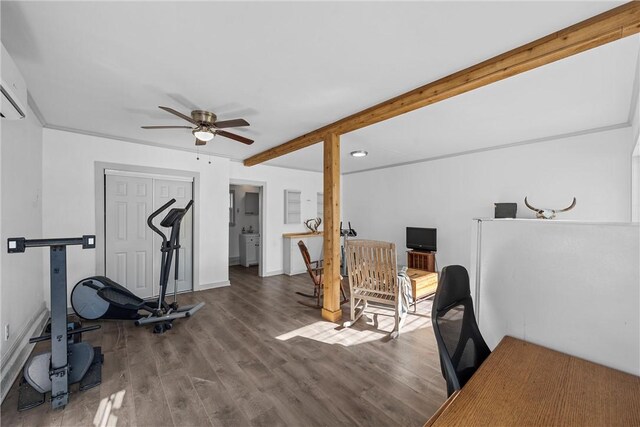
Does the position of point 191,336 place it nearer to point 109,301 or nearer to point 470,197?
point 109,301

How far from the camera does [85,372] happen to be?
2092mm

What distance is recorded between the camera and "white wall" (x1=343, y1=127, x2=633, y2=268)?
3.41 metres

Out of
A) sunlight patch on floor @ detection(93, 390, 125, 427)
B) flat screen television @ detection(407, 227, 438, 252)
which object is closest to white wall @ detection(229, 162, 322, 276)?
flat screen television @ detection(407, 227, 438, 252)

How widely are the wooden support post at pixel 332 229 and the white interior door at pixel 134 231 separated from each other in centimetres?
282

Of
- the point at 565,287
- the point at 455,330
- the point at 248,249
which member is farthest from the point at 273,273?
the point at 565,287

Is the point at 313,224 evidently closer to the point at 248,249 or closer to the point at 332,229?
the point at 248,249

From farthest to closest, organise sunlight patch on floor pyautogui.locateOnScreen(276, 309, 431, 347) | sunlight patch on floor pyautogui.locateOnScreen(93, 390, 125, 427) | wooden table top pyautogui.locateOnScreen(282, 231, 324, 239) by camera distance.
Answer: wooden table top pyautogui.locateOnScreen(282, 231, 324, 239) < sunlight patch on floor pyautogui.locateOnScreen(276, 309, 431, 347) < sunlight patch on floor pyautogui.locateOnScreen(93, 390, 125, 427)

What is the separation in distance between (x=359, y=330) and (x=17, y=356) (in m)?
3.26

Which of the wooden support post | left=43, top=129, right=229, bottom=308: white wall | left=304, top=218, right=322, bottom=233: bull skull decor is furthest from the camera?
left=304, top=218, right=322, bottom=233: bull skull decor

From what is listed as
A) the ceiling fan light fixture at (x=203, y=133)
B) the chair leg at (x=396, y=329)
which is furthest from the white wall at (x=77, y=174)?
the chair leg at (x=396, y=329)

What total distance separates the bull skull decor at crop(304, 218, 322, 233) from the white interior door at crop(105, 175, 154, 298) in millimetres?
3385

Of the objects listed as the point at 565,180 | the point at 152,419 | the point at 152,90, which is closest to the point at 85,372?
the point at 152,419

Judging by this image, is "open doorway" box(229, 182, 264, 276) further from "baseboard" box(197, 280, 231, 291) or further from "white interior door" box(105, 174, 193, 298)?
"white interior door" box(105, 174, 193, 298)

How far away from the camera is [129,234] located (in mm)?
4027
